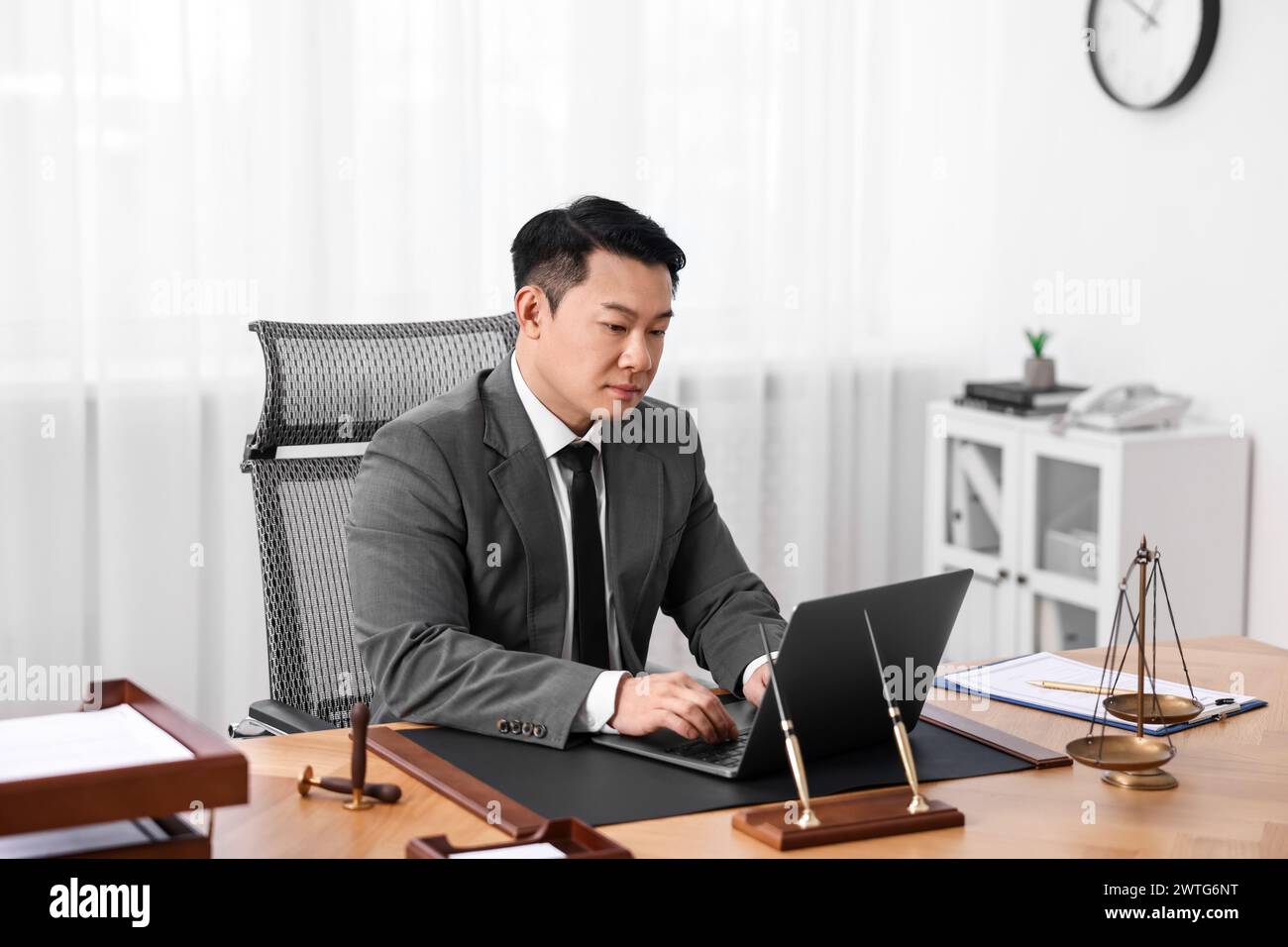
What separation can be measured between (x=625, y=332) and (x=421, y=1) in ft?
6.26

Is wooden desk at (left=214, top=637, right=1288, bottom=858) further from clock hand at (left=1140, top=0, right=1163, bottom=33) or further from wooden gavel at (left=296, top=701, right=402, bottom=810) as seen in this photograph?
clock hand at (left=1140, top=0, right=1163, bottom=33)

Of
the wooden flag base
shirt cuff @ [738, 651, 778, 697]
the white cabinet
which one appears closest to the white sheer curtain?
the white cabinet

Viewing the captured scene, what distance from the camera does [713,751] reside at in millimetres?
1579

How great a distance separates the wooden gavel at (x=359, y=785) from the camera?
55.8 inches

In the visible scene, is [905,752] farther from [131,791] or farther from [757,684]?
[131,791]

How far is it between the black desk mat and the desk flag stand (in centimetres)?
5

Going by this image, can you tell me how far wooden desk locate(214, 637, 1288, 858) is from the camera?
52.3 inches

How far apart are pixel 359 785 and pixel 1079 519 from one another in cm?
252

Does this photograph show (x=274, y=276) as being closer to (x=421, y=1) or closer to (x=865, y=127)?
(x=421, y=1)

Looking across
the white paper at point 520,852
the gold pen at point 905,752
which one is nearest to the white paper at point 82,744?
the white paper at point 520,852

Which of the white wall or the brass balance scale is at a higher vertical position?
the white wall

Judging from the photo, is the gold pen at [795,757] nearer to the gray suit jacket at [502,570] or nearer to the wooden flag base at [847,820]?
the wooden flag base at [847,820]

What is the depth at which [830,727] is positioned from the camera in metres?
1.54

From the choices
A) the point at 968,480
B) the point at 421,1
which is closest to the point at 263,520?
the point at 421,1
